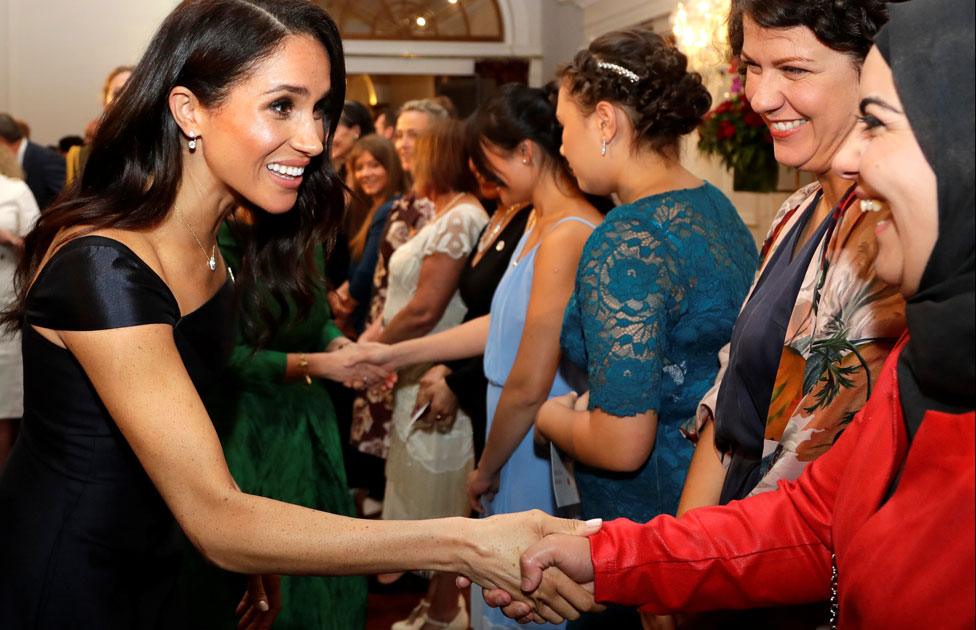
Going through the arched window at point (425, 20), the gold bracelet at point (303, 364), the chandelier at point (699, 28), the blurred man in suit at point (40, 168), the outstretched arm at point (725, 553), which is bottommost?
the arched window at point (425, 20)

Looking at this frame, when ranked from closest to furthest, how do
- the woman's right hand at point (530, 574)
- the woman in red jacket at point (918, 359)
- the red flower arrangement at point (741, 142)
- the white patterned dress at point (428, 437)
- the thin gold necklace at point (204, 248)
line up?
1. the woman in red jacket at point (918, 359)
2. the woman's right hand at point (530, 574)
3. the thin gold necklace at point (204, 248)
4. the white patterned dress at point (428, 437)
5. the red flower arrangement at point (741, 142)

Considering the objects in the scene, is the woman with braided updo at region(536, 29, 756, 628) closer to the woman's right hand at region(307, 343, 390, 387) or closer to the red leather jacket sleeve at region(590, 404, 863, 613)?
the red leather jacket sleeve at region(590, 404, 863, 613)

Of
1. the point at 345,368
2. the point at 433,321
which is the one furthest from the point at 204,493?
the point at 433,321

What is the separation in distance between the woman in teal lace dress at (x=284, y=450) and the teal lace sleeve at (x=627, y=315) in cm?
84

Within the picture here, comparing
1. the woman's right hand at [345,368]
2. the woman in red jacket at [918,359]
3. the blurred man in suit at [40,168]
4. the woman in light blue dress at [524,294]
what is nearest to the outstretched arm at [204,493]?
the woman in red jacket at [918,359]

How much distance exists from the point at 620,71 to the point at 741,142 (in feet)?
9.73

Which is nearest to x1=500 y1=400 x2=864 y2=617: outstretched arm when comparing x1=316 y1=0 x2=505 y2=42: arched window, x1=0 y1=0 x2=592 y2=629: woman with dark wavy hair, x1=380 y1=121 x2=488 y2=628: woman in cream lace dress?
x1=0 y1=0 x2=592 y2=629: woman with dark wavy hair

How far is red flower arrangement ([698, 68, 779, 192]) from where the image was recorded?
5.04 metres

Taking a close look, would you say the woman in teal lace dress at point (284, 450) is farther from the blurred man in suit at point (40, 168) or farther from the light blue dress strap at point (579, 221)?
the blurred man in suit at point (40, 168)

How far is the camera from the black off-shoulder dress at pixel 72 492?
5.40 ft

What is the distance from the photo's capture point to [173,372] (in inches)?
62.9

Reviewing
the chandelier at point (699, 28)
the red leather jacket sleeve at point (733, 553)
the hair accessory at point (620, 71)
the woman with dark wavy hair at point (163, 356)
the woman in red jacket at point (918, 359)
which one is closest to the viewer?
the woman in red jacket at point (918, 359)

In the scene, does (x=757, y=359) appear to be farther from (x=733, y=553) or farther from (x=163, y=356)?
(x=163, y=356)

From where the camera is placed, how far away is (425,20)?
12.4 m
